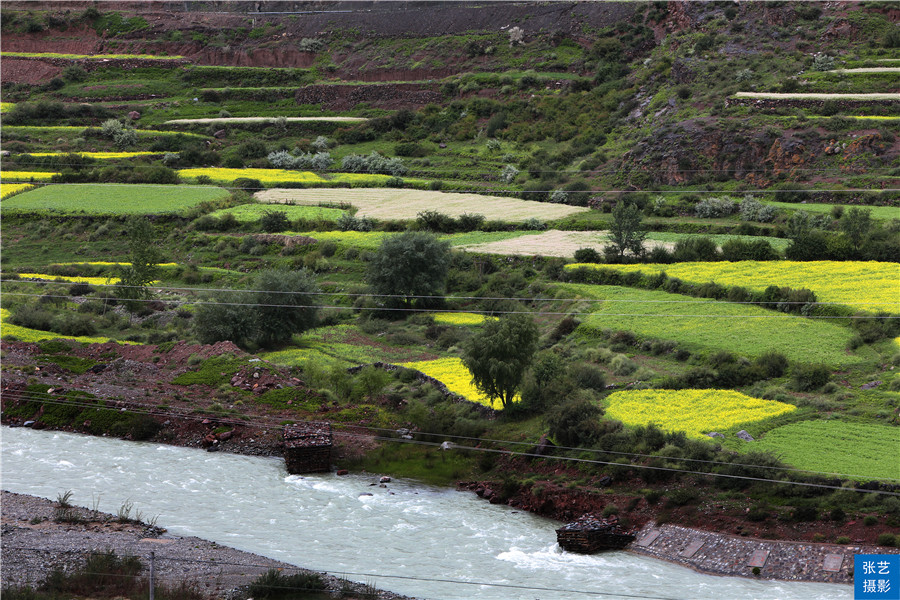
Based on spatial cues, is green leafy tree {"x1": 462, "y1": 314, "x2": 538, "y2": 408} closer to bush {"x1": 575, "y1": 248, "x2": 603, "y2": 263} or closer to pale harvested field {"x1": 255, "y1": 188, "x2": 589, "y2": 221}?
bush {"x1": 575, "y1": 248, "x2": 603, "y2": 263}

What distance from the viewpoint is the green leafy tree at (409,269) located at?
189ft

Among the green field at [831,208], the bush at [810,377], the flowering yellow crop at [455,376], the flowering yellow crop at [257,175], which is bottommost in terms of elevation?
the flowering yellow crop at [455,376]

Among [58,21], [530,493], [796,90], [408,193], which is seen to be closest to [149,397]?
[530,493]

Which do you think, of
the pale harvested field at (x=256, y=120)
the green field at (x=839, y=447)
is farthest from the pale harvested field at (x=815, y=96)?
the green field at (x=839, y=447)

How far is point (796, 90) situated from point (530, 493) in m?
49.4

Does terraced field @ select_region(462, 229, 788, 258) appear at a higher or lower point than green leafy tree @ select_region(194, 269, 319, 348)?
higher

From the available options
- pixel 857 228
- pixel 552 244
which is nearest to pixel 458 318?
pixel 552 244

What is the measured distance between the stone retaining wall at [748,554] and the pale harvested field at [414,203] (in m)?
40.3

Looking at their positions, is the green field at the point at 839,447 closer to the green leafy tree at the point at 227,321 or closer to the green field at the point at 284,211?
the green leafy tree at the point at 227,321

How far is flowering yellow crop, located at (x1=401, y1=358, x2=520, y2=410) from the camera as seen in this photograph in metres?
43.7

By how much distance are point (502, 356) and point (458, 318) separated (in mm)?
14813

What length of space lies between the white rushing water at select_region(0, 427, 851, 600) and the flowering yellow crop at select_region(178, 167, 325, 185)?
42673mm

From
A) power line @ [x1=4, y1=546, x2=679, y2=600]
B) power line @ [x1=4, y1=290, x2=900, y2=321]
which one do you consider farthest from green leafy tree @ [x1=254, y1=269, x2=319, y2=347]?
power line @ [x1=4, y1=546, x2=679, y2=600]

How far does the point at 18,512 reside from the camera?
3550 centimetres
